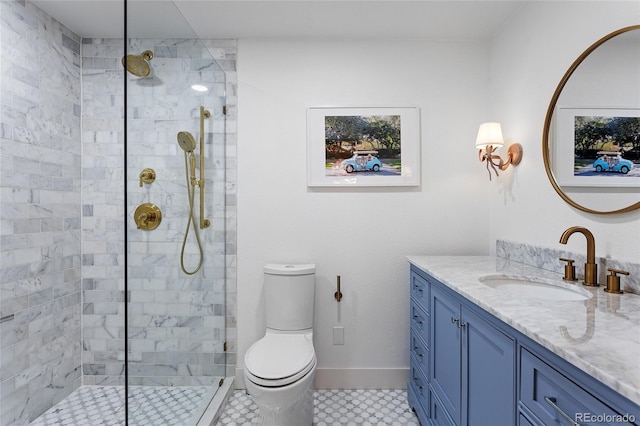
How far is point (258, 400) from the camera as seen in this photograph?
153 cm

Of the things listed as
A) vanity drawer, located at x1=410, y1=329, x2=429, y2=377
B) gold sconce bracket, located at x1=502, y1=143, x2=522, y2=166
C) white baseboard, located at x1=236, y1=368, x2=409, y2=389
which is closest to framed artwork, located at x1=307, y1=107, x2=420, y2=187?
gold sconce bracket, located at x1=502, y1=143, x2=522, y2=166

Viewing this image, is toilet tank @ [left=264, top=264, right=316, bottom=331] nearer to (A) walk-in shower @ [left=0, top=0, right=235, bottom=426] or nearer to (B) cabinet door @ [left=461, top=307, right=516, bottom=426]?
(A) walk-in shower @ [left=0, top=0, right=235, bottom=426]

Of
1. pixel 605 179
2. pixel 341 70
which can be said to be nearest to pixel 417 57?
pixel 341 70

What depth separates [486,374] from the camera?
114cm

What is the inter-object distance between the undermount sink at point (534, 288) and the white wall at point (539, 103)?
22 cm

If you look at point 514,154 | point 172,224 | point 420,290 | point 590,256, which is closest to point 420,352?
point 420,290

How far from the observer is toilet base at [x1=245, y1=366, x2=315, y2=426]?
150 cm

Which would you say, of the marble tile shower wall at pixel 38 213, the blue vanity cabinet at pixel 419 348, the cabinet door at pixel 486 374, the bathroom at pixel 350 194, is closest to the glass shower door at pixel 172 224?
the bathroom at pixel 350 194

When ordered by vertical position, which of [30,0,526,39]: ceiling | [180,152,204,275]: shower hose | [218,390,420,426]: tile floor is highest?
[30,0,526,39]: ceiling

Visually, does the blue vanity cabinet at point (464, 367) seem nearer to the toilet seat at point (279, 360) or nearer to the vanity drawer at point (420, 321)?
the vanity drawer at point (420, 321)

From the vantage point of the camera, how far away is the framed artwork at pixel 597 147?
1245mm

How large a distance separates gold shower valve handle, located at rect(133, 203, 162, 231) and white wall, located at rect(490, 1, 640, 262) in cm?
193

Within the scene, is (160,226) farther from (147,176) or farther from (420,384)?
(420,384)

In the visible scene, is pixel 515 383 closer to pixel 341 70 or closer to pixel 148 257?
pixel 148 257
